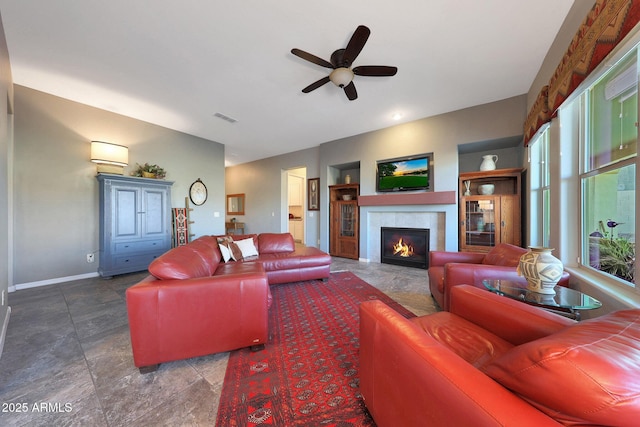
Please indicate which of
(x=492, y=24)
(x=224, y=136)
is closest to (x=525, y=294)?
(x=492, y=24)

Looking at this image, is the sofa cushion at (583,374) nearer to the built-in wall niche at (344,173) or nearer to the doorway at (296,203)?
the built-in wall niche at (344,173)

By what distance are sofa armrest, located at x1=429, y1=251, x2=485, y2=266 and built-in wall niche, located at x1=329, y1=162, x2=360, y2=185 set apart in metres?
3.00

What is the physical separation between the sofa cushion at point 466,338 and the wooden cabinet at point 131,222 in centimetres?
448

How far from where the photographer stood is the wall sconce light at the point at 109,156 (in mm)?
3438

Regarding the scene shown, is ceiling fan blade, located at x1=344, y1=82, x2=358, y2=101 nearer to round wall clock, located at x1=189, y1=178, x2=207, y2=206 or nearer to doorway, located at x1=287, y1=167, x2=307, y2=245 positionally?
round wall clock, located at x1=189, y1=178, x2=207, y2=206

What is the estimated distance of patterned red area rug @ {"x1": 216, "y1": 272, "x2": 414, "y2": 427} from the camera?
3.76ft

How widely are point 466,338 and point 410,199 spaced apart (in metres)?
3.33

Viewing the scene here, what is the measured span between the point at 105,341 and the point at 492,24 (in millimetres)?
4475

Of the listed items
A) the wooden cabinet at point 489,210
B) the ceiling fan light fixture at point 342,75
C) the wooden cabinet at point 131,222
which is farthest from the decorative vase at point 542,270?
the wooden cabinet at point 131,222

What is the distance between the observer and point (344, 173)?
5.80 meters

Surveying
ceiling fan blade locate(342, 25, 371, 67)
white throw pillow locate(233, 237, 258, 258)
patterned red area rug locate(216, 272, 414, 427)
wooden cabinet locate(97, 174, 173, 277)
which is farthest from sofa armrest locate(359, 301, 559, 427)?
wooden cabinet locate(97, 174, 173, 277)

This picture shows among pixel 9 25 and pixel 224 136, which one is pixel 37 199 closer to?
pixel 9 25

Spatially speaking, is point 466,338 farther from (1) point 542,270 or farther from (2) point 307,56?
(2) point 307,56

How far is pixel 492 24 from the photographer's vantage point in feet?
6.71
